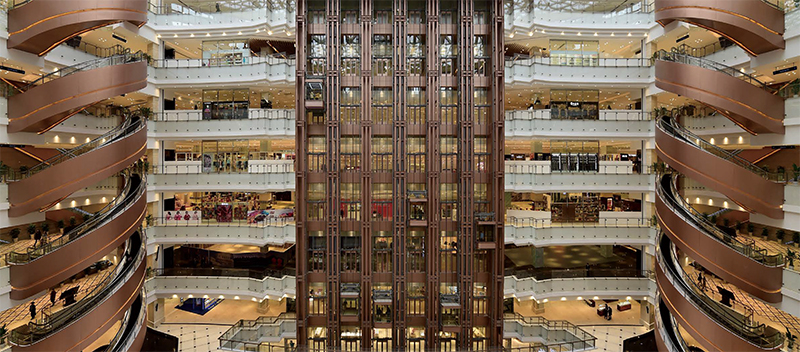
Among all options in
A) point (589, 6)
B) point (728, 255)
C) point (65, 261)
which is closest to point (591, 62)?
point (589, 6)

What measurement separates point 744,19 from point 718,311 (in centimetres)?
1108

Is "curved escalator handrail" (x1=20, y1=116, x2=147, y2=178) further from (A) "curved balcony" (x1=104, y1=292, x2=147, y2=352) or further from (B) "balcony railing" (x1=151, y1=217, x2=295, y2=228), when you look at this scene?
(A) "curved balcony" (x1=104, y1=292, x2=147, y2=352)

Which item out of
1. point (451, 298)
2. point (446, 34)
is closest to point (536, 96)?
point (446, 34)

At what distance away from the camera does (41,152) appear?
20.4 metres

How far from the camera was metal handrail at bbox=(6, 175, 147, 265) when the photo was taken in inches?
500

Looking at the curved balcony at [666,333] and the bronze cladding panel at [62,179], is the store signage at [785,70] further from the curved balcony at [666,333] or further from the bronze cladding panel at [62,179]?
the bronze cladding panel at [62,179]

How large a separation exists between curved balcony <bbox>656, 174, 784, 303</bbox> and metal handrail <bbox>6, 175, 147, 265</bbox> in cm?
2383

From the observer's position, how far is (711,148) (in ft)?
48.1

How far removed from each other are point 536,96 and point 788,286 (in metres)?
15.5

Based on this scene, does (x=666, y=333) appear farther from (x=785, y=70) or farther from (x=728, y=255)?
(x=785, y=70)

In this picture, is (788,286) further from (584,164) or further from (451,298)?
(451,298)

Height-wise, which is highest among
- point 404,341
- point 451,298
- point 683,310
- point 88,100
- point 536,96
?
point 536,96

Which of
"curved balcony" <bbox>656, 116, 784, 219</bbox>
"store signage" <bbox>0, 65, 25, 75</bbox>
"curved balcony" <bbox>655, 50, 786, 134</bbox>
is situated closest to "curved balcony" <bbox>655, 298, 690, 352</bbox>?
"curved balcony" <bbox>656, 116, 784, 219</bbox>

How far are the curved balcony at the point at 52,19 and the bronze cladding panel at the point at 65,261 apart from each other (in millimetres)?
7309
